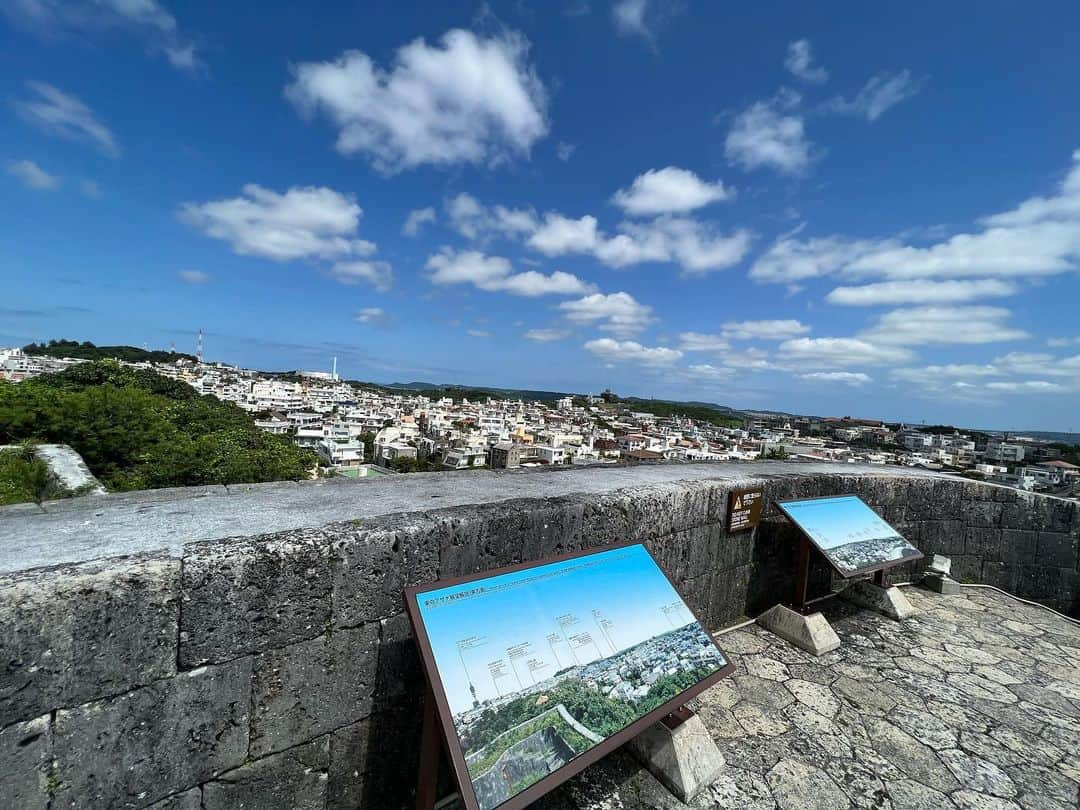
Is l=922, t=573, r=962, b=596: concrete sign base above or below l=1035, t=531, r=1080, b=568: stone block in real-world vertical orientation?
below

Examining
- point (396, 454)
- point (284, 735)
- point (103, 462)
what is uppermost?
point (284, 735)

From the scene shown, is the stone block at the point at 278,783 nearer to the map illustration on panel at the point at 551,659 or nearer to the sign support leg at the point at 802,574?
the map illustration on panel at the point at 551,659

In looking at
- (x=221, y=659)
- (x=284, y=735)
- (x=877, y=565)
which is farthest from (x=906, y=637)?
(x=221, y=659)

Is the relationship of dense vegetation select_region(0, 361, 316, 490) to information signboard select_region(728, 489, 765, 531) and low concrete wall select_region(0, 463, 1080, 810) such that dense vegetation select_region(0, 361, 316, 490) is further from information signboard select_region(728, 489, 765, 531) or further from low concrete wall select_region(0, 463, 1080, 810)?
information signboard select_region(728, 489, 765, 531)

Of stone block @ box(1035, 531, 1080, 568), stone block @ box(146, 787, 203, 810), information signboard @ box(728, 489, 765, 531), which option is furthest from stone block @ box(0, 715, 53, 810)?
stone block @ box(1035, 531, 1080, 568)

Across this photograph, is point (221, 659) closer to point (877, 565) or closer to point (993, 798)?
point (993, 798)

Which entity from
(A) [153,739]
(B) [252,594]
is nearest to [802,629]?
(B) [252,594]
